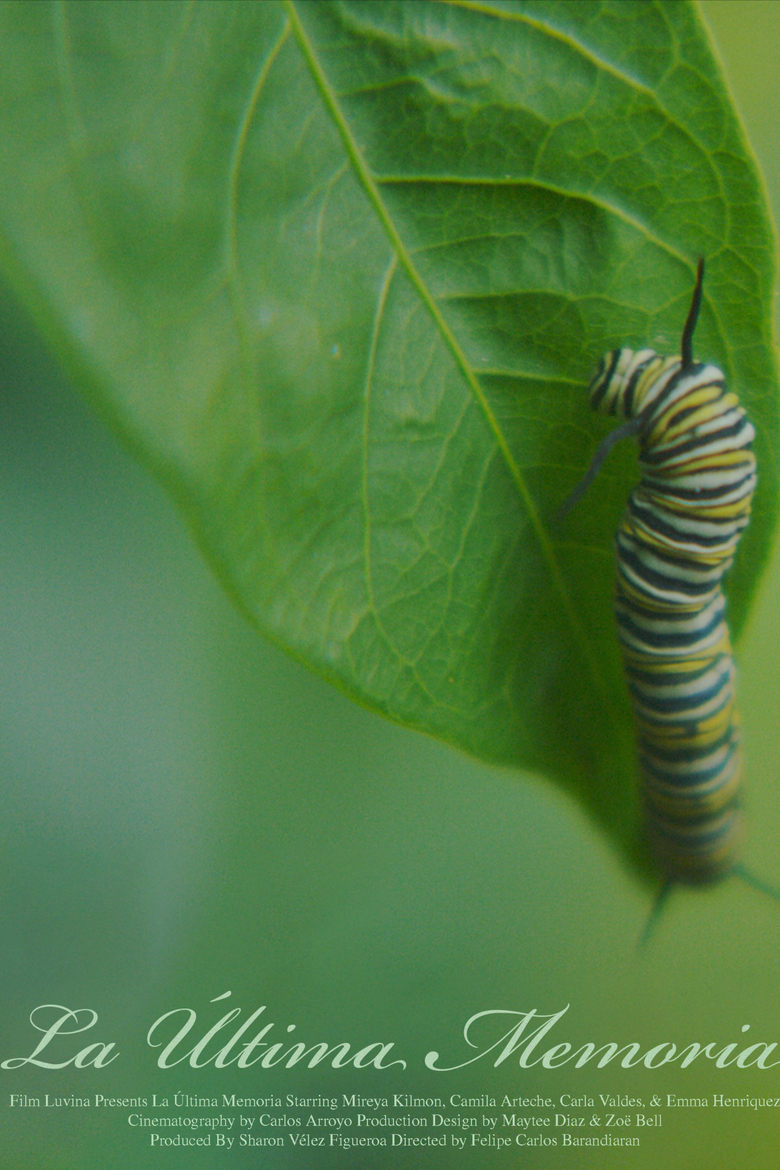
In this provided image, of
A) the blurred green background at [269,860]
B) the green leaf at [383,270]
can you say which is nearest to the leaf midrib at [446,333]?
the green leaf at [383,270]

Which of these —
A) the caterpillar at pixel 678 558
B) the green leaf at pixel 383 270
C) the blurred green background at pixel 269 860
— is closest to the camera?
the green leaf at pixel 383 270

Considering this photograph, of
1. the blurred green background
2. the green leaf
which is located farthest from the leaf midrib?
the blurred green background

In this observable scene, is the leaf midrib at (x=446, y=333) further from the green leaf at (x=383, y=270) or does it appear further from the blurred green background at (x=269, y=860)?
the blurred green background at (x=269, y=860)

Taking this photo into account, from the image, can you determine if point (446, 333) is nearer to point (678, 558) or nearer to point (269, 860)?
point (678, 558)

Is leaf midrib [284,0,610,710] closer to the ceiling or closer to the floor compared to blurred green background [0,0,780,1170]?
closer to the ceiling

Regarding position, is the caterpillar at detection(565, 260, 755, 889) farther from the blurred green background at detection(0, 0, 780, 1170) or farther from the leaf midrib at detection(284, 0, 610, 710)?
the blurred green background at detection(0, 0, 780, 1170)

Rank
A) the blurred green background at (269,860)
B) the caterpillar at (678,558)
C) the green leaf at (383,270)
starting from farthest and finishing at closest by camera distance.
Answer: the blurred green background at (269,860)
the caterpillar at (678,558)
the green leaf at (383,270)
